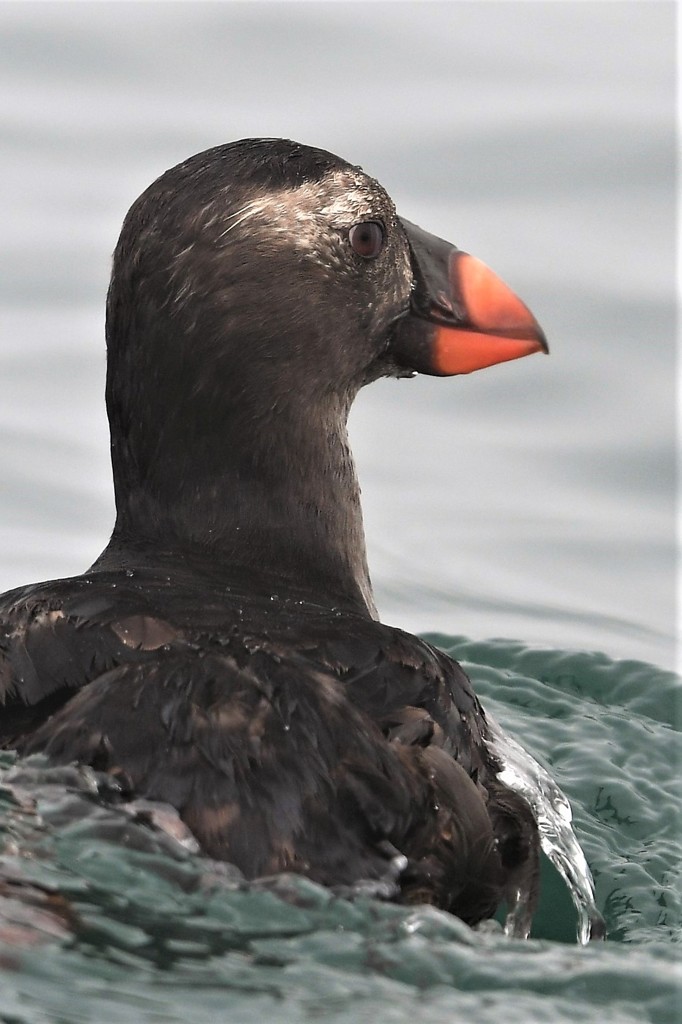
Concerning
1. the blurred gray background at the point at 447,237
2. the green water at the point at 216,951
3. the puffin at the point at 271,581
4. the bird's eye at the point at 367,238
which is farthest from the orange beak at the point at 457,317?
the blurred gray background at the point at 447,237

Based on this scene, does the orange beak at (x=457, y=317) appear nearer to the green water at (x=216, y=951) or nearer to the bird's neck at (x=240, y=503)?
the bird's neck at (x=240, y=503)

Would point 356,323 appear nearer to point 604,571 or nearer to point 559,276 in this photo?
point 604,571


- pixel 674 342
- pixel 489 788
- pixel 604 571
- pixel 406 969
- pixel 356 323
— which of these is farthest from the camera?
pixel 674 342

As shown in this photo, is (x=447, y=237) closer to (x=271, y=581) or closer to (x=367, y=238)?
(x=367, y=238)

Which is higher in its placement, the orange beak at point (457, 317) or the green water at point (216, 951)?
the orange beak at point (457, 317)

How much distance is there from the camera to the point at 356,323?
15.2ft

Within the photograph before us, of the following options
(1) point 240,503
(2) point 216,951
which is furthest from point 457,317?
(2) point 216,951

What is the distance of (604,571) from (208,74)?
10.6 feet

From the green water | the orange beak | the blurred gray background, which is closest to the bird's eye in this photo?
the orange beak

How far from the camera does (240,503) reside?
14.3 feet

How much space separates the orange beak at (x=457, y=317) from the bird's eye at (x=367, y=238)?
0.69 feet

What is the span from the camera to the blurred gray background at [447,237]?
271 inches

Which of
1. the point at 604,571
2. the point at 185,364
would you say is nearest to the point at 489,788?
the point at 185,364

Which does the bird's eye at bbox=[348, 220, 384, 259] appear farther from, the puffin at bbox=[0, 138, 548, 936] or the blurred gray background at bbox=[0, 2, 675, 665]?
the blurred gray background at bbox=[0, 2, 675, 665]
